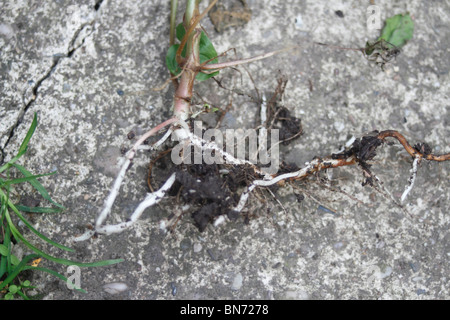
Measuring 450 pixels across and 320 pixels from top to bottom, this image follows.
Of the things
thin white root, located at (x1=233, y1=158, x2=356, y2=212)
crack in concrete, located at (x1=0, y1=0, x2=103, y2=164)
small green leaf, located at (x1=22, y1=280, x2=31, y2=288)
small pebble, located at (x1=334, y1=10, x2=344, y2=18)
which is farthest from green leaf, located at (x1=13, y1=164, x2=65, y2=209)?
small pebble, located at (x1=334, y1=10, x2=344, y2=18)

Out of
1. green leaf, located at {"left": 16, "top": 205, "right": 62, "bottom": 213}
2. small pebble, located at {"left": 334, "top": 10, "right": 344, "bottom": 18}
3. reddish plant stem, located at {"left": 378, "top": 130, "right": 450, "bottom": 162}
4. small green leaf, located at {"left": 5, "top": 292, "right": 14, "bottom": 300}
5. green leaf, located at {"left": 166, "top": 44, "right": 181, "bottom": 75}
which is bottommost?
small green leaf, located at {"left": 5, "top": 292, "right": 14, "bottom": 300}

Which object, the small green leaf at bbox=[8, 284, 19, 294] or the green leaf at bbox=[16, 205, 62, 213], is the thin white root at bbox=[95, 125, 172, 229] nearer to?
the green leaf at bbox=[16, 205, 62, 213]

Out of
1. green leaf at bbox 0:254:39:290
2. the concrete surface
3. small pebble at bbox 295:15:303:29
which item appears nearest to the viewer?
green leaf at bbox 0:254:39:290

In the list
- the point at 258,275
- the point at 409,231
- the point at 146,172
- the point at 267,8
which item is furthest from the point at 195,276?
the point at 267,8

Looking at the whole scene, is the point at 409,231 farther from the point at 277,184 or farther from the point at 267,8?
the point at 267,8

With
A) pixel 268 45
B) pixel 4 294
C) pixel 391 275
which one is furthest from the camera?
pixel 268 45

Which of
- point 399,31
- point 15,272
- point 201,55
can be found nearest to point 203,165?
point 201,55

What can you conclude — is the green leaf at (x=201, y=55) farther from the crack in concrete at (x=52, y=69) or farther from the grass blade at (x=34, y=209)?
the grass blade at (x=34, y=209)
